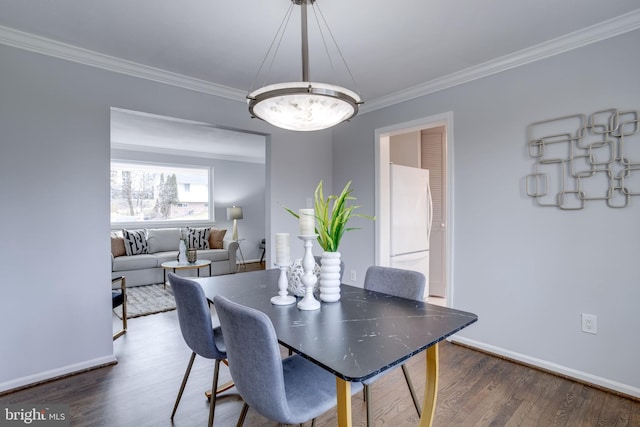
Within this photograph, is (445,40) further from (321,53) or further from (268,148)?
(268,148)

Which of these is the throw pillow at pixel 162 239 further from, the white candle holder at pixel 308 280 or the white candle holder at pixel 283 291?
the white candle holder at pixel 308 280

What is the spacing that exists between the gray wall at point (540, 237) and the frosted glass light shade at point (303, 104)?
154 cm

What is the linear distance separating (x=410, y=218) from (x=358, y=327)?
2.65 metres

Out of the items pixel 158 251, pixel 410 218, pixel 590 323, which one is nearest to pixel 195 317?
pixel 590 323

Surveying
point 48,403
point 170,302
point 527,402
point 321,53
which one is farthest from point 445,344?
point 170,302

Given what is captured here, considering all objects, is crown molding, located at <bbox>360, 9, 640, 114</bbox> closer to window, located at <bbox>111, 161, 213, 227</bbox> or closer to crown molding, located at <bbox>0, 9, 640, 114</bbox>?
crown molding, located at <bbox>0, 9, 640, 114</bbox>

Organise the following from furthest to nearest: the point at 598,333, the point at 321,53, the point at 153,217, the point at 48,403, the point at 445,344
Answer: the point at 153,217, the point at 445,344, the point at 321,53, the point at 598,333, the point at 48,403

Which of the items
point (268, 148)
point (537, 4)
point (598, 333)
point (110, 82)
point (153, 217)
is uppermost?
point (537, 4)

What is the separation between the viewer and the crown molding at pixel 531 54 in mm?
2047

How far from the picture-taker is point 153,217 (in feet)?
20.3

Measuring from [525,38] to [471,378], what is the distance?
2.38 meters

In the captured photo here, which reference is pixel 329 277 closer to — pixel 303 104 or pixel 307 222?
pixel 307 222

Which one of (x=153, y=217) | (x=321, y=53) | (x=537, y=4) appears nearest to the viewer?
(x=537, y=4)

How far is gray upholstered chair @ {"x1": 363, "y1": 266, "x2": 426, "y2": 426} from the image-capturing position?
1.81 meters
